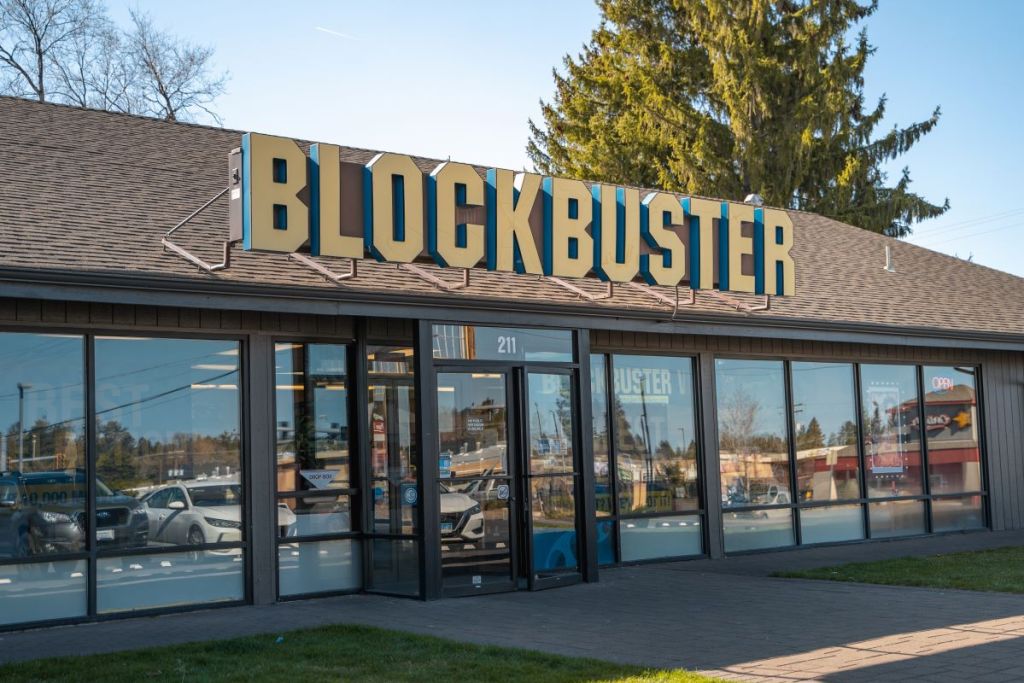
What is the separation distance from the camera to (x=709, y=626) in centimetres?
992

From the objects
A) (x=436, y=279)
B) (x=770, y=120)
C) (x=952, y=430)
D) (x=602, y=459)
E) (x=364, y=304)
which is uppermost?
(x=770, y=120)

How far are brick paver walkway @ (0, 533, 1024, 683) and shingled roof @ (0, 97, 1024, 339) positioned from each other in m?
3.08

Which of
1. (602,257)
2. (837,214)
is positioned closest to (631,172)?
(837,214)

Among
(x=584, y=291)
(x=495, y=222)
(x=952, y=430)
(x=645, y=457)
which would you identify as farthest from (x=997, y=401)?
(x=495, y=222)

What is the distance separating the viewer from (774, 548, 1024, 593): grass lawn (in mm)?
11992

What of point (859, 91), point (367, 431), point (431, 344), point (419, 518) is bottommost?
point (419, 518)

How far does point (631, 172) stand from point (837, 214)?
260 inches

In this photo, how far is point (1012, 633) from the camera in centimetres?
904

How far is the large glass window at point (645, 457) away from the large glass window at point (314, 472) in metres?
3.42

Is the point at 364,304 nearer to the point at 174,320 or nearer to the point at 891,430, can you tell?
the point at 174,320

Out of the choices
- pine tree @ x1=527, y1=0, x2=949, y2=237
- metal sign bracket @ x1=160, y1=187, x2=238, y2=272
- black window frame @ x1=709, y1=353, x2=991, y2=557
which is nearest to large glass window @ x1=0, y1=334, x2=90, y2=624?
metal sign bracket @ x1=160, y1=187, x2=238, y2=272

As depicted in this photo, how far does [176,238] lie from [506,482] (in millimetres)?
4268

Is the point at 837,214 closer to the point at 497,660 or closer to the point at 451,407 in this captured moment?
the point at 451,407

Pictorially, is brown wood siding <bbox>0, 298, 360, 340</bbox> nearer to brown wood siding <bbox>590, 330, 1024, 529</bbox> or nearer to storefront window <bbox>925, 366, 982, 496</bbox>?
brown wood siding <bbox>590, 330, 1024, 529</bbox>
